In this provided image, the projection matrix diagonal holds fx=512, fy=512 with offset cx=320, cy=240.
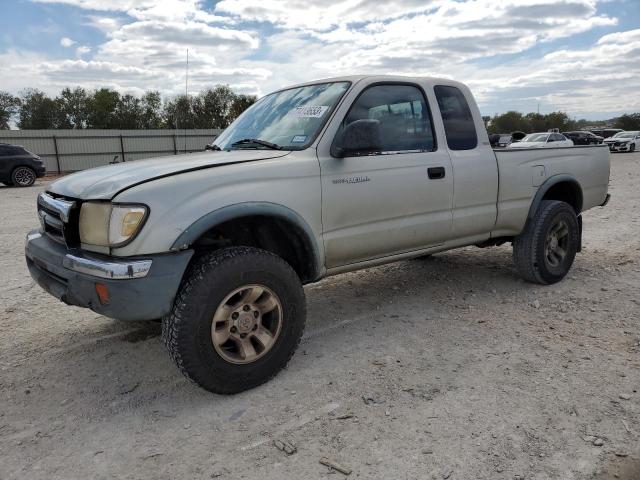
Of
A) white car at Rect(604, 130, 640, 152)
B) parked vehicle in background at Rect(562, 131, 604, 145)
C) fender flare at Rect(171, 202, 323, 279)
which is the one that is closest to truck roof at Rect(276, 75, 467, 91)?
fender flare at Rect(171, 202, 323, 279)

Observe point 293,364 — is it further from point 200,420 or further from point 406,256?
point 406,256

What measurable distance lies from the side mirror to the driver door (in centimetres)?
8

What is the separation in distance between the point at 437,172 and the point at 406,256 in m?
0.69

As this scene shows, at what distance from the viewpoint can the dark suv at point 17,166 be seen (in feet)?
54.4

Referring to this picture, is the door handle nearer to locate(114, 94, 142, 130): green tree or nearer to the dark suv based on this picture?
the dark suv

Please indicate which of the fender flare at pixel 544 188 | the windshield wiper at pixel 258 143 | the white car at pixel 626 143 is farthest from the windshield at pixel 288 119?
the white car at pixel 626 143

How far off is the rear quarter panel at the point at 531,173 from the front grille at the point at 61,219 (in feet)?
11.0

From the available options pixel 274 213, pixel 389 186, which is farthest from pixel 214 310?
pixel 389 186

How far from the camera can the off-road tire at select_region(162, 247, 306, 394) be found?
280 cm

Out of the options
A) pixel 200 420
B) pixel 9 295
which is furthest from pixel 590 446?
pixel 9 295

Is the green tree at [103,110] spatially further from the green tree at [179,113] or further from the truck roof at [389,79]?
the truck roof at [389,79]

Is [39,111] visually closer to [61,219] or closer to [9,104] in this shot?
[9,104]

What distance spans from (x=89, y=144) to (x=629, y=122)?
232 ft

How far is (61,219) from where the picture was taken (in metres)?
2.93
